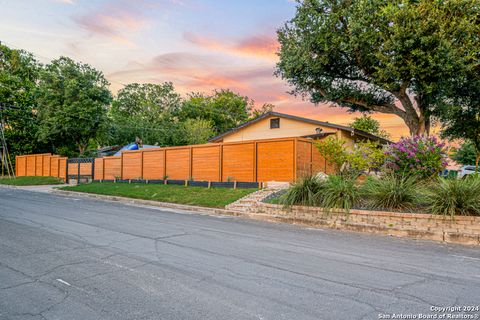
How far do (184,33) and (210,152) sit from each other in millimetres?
6532

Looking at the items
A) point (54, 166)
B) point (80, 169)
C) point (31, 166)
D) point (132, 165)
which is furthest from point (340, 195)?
point (31, 166)

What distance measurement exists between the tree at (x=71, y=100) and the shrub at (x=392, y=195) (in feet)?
109

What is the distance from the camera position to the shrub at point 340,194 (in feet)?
32.0

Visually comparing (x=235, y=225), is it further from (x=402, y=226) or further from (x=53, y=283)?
(x=53, y=283)

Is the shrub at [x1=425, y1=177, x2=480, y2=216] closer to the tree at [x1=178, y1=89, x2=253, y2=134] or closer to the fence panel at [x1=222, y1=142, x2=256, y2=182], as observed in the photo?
the fence panel at [x1=222, y1=142, x2=256, y2=182]

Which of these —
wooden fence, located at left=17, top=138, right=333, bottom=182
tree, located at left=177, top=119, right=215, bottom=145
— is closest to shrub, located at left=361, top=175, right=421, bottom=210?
wooden fence, located at left=17, top=138, right=333, bottom=182

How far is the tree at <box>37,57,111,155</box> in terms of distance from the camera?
3516cm

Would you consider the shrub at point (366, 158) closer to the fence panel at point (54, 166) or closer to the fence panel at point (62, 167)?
the fence panel at point (62, 167)

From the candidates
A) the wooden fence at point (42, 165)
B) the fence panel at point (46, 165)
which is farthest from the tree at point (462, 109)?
the fence panel at point (46, 165)

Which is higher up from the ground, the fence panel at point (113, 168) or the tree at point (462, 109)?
the tree at point (462, 109)

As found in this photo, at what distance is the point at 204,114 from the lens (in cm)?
6031

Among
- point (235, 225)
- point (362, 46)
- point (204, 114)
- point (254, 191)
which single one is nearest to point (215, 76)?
point (362, 46)

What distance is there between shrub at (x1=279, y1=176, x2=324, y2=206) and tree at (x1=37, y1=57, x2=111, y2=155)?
1210 inches

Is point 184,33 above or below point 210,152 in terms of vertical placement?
above
